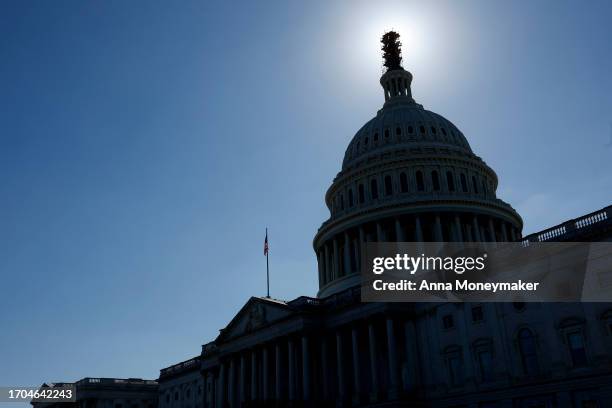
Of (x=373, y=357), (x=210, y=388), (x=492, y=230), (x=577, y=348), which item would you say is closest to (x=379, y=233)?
(x=492, y=230)

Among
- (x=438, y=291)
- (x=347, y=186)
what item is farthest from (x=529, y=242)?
(x=347, y=186)

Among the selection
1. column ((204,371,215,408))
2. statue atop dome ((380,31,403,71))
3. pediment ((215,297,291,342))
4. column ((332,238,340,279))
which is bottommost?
column ((204,371,215,408))

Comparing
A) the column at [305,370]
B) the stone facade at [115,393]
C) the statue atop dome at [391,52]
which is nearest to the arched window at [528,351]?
the column at [305,370]

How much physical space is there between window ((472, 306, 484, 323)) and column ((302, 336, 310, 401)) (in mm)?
20208

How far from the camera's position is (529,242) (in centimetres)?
5216

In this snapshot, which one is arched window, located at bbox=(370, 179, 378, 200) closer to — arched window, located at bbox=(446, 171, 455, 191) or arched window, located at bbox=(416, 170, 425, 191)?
arched window, located at bbox=(416, 170, 425, 191)

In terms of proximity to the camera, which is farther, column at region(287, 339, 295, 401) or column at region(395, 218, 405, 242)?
column at region(395, 218, 405, 242)

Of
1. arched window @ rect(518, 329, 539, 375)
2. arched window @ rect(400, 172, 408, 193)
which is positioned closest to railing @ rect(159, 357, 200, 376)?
arched window @ rect(400, 172, 408, 193)

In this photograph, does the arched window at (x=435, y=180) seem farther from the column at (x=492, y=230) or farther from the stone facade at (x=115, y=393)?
the stone facade at (x=115, y=393)

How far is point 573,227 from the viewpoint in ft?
161

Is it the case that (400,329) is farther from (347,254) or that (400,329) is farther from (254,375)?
(347,254)

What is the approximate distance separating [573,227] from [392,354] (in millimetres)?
20224

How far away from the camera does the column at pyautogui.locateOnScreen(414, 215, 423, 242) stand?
82500 millimetres

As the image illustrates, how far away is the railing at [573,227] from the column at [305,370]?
1040 inches
